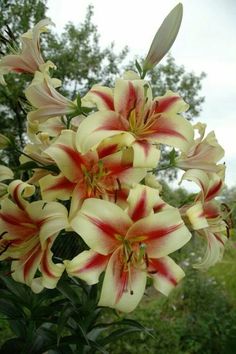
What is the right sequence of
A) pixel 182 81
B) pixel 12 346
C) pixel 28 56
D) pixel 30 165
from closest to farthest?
1. pixel 30 165
2. pixel 28 56
3. pixel 12 346
4. pixel 182 81

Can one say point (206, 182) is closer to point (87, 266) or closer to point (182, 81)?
point (87, 266)

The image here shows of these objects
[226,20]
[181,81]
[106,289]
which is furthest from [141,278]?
[181,81]

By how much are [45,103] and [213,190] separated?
0.94ft

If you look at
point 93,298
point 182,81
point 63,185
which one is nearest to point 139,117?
point 63,185

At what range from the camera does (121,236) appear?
62 centimetres

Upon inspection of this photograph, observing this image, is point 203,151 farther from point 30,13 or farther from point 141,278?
point 30,13

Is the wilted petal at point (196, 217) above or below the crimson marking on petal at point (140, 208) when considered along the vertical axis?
below

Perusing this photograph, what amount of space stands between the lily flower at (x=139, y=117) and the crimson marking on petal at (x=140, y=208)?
2.2 inches

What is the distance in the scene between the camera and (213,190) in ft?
2.32

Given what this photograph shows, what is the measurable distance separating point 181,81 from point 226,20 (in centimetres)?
599

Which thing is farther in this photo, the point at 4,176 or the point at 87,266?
the point at 4,176

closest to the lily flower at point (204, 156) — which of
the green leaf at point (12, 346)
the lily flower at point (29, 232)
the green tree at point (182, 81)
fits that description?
the lily flower at point (29, 232)

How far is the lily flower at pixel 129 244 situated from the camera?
1.90ft

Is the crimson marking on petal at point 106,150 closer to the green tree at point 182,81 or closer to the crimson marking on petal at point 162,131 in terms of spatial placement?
the crimson marking on petal at point 162,131
